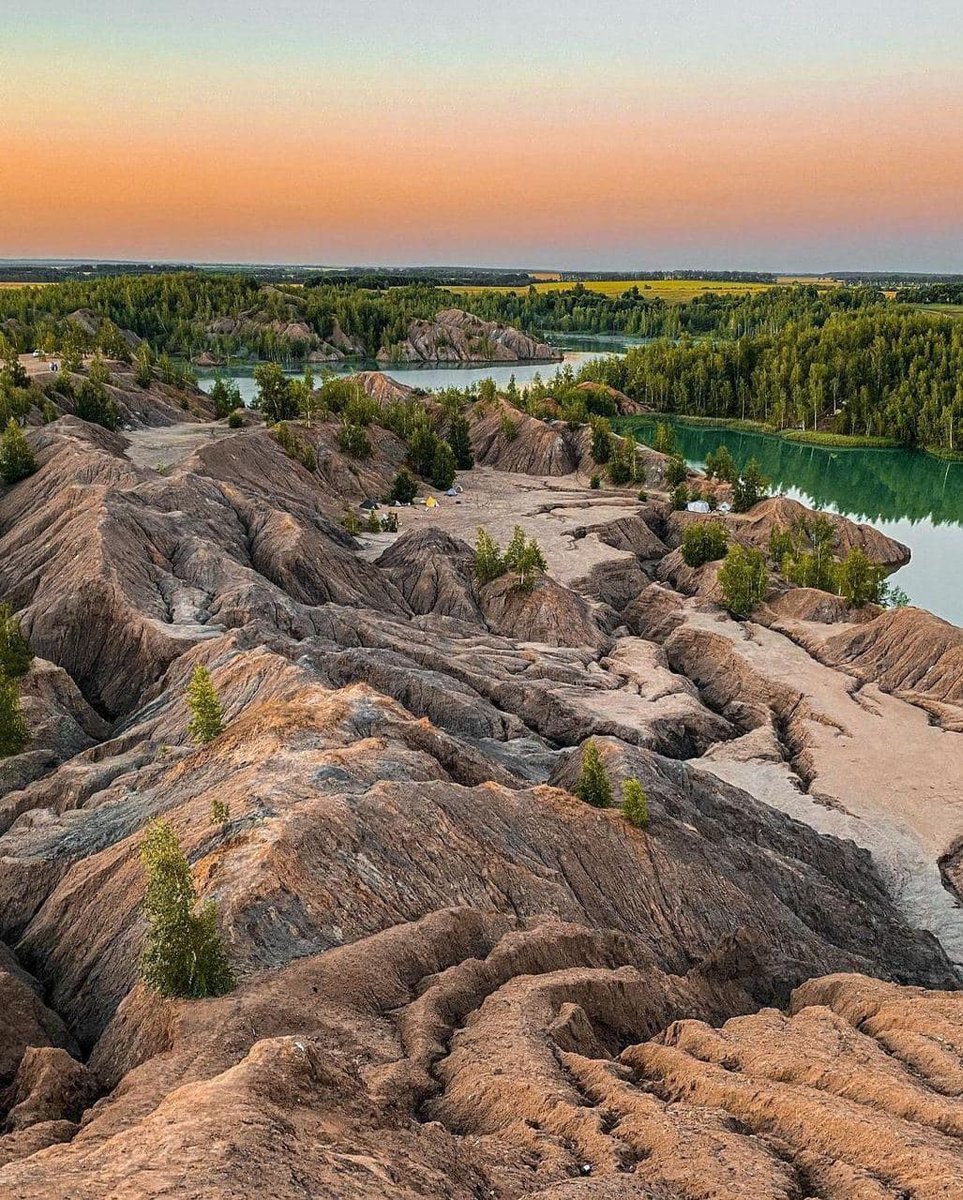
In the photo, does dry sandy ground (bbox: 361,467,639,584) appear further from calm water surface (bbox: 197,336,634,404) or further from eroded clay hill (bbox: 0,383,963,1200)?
calm water surface (bbox: 197,336,634,404)

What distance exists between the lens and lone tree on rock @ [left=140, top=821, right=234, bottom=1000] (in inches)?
651

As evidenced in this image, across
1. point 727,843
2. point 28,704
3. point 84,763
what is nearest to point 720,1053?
point 727,843

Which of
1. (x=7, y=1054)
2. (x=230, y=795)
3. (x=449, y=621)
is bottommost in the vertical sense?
(x=449, y=621)

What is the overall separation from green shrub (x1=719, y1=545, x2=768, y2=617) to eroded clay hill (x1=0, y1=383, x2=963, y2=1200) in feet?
22.2

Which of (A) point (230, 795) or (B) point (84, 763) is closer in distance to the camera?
(A) point (230, 795)

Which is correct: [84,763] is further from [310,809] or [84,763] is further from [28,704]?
[310,809]

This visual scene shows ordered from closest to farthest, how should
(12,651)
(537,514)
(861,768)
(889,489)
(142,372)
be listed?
(12,651)
(861,768)
(537,514)
(142,372)
(889,489)

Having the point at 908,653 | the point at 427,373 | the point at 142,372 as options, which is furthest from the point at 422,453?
the point at 427,373

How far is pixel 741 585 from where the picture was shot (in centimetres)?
5838

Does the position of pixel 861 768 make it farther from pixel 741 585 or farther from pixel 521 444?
pixel 521 444

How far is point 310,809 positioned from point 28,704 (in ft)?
56.6

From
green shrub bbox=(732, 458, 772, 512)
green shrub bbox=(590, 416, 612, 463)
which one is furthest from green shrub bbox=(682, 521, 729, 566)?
green shrub bbox=(590, 416, 612, 463)

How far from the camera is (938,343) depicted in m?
141

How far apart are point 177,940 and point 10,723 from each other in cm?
1664
